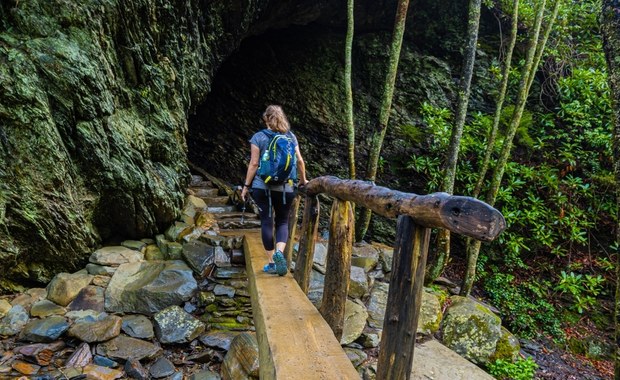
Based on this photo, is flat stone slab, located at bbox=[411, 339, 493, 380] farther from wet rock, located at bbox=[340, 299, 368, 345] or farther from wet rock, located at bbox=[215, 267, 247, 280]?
wet rock, located at bbox=[215, 267, 247, 280]

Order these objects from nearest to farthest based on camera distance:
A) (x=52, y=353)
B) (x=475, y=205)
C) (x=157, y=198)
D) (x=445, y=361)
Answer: (x=475, y=205) < (x=52, y=353) < (x=445, y=361) < (x=157, y=198)

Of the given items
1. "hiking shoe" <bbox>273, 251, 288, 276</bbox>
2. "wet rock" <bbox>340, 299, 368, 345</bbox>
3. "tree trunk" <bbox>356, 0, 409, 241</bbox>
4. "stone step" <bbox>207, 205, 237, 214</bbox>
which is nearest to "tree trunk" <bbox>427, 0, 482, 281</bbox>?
"tree trunk" <bbox>356, 0, 409, 241</bbox>

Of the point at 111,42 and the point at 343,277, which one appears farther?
the point at 111,42

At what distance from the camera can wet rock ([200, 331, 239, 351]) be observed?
3826mm

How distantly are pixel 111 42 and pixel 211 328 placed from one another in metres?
4.18

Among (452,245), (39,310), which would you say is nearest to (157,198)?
(39,310)

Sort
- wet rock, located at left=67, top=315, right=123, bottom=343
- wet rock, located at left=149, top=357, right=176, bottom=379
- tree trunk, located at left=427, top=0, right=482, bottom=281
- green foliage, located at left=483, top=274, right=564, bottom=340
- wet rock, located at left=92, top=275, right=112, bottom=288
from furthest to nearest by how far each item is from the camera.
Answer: green foliage, located at left=483, top=274, right=564, bottom=340
tree trunk, located at left=427, top=0, right=482, bottom=281
wet rock, located at left=92, top=275, right=112, bottom=288
wet rock, located at left=67, top=315, right=123, bottom=343
wet rock, located at left=149, top=357, right=176, bottom=379

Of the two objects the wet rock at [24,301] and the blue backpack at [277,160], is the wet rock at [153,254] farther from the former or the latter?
the blue backpack at [277,160]

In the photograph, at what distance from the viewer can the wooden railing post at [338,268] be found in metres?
2.89

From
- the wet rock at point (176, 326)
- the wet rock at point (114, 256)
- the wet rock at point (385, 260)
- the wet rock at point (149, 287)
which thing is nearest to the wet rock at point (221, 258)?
the wet rock at point (149, 287)

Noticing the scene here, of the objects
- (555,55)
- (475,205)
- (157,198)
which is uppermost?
(555,55)

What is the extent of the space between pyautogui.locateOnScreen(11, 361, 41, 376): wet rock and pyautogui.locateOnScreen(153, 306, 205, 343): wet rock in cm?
106

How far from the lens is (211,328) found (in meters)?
4.12

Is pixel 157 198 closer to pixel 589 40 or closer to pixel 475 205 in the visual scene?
pixel 475 205
